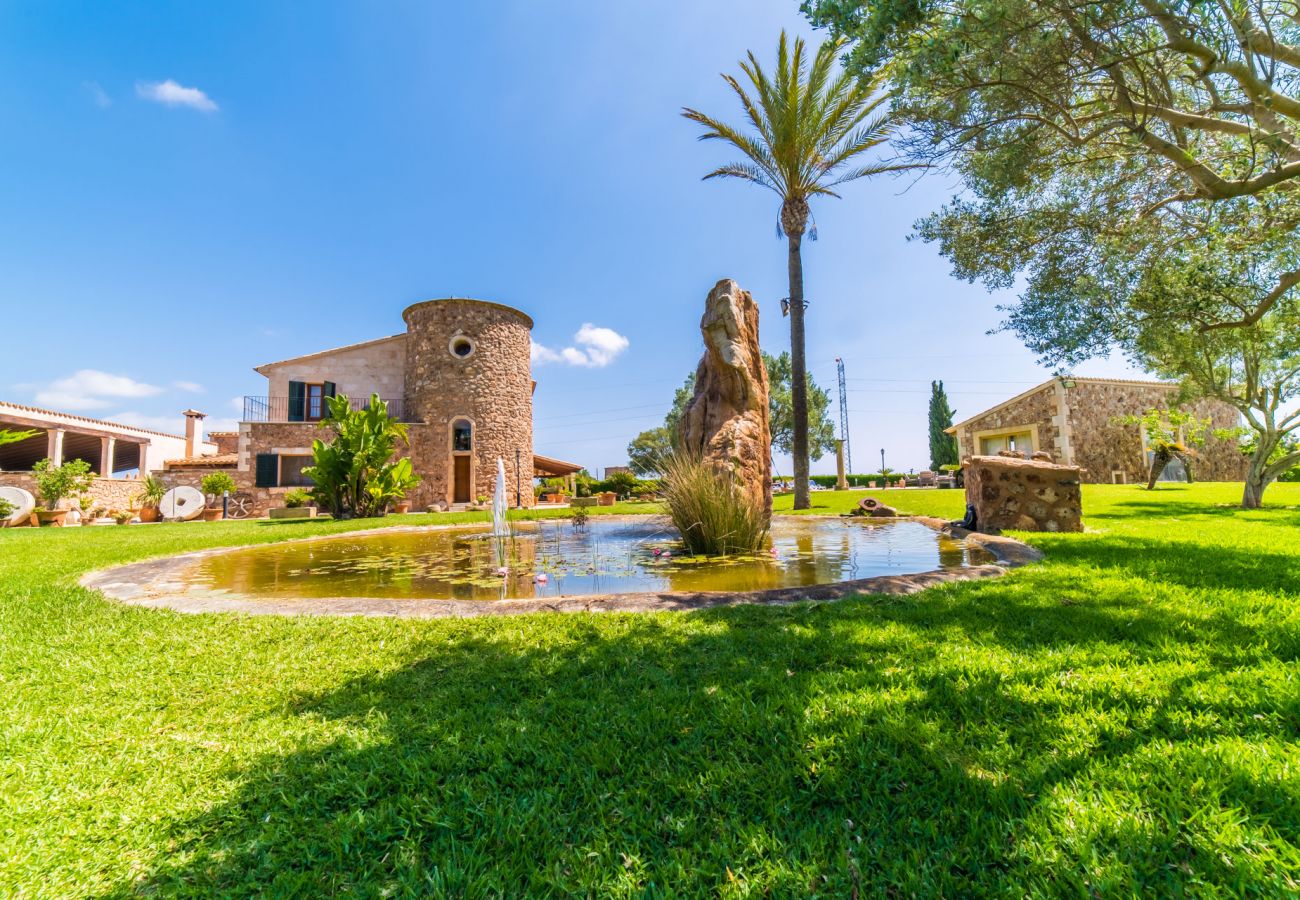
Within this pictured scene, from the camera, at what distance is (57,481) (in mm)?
14828

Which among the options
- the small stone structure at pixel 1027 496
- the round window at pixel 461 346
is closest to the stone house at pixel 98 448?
the round window at pixel 461 346

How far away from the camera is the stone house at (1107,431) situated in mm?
19859

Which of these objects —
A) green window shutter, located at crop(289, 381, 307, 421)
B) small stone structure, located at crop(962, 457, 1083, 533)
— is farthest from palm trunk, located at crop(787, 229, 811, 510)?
green window shutter, located at crop(289, 381, 307, 421)

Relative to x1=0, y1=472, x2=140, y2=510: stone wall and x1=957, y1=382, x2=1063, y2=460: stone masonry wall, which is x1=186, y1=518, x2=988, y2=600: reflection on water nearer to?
x1=957, y1=382, x2=1063, y2=460: stone masonry wall

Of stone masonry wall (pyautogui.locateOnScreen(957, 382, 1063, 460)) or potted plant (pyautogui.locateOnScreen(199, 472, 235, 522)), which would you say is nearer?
potted plant (pyautogui.locateOnScreen(199, 472, 235, 522))

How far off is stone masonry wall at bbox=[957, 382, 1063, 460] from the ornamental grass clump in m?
17.0

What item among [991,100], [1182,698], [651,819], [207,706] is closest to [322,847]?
[651,819]

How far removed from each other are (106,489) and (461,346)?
14.3 meters

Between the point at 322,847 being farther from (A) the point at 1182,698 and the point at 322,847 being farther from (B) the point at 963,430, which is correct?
(B) the point at 963,430

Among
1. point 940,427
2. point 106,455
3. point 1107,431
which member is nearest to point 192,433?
point 106,455

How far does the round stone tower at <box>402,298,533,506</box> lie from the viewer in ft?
62.4

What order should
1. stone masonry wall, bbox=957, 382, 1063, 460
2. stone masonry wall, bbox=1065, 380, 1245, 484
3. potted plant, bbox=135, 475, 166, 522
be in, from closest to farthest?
1. potted plant, bbox=135, 475, 166, 522
2. stone masonry wall, bbox=1065, 380, 1245, 484
3. stone masonry wall, bbox=957, 382, 1063, 460

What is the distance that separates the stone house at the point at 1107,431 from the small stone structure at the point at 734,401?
730 inches

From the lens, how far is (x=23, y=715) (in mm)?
1893
